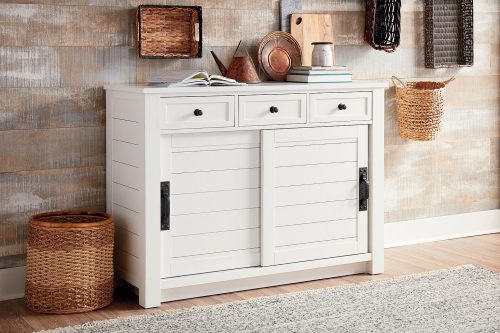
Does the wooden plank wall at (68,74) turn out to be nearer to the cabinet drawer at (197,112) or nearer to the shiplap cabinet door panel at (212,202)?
the cabinet drawer at (197,112)

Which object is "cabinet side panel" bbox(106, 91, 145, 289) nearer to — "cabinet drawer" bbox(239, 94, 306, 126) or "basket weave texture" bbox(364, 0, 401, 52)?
"cabinet drawer" bbox(239, 94, 306, 126)

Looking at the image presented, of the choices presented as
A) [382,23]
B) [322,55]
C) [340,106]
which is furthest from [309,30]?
[340,106]

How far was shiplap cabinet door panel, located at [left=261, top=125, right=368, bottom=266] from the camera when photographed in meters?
3.94

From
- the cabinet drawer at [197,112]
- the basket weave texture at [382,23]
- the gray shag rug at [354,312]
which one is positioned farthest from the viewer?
the basket weave texture at [382,23]

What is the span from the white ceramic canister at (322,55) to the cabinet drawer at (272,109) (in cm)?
30

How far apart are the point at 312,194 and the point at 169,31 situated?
1028 millimetres

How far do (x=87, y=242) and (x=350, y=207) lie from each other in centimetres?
131

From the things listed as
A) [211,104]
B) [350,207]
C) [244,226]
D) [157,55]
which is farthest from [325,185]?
[157,55]

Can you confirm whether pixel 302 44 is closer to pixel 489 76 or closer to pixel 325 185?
pixel 325 185

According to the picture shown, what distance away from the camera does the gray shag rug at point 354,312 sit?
338 centimetres

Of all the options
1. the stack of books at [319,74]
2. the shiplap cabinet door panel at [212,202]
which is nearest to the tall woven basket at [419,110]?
the stack of books at [319,74]

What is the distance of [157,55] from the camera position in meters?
4.03

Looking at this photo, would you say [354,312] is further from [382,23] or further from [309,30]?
[382,23]

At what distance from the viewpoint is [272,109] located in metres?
3.88
